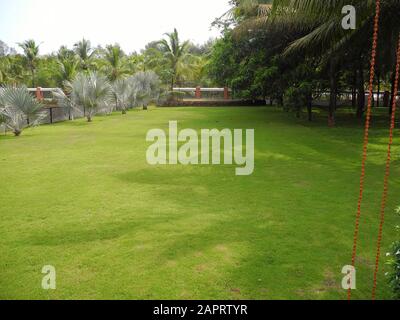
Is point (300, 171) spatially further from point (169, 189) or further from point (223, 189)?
point (169, 189)

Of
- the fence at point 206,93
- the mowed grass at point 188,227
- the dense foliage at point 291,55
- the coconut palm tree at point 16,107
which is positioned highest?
the dense foliage at point 291,55

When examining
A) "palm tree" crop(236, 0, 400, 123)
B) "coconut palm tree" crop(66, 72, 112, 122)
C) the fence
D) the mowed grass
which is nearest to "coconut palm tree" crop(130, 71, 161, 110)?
the fence

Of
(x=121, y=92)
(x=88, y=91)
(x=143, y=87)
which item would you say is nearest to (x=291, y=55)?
(x=88, y=91)

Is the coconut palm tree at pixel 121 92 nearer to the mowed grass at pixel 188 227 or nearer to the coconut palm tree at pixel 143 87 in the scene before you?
the coconut palm tree at pixel 143 87

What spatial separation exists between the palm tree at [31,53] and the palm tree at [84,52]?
515 centimetres

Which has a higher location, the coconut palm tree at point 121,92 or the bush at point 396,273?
the coconut palm tree at point 121,92

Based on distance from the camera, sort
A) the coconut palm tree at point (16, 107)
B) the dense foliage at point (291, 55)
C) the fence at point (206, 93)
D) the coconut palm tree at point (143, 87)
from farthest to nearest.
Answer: the fence at point (206, 93) → the coconut palm tree at point (143, 87) → the coconut palm tree at point (16, 107) → the dense foliage at point (291, 55)

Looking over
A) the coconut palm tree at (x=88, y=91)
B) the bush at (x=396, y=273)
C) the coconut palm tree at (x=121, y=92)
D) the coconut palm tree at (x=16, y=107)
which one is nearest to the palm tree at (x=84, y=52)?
the coconut palm tree at (x=121, y=92)

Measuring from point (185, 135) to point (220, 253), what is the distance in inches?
360

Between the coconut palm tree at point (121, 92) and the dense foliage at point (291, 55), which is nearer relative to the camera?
the dense foliage at point (291, 55)

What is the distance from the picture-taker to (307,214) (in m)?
5.32

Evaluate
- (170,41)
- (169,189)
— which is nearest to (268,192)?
(169,189)

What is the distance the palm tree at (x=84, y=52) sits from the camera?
109 feet

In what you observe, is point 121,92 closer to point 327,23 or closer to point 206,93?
point 206,93
